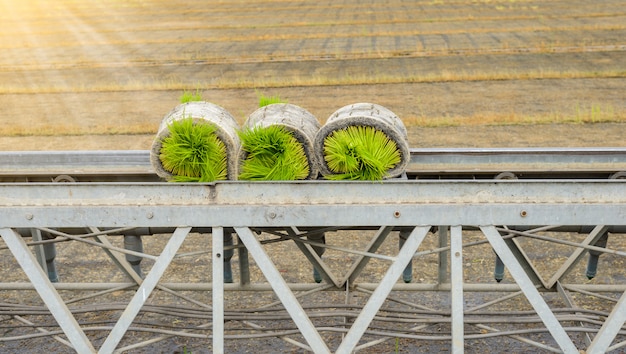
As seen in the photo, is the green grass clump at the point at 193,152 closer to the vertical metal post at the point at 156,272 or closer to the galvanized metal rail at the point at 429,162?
the vertical metal post at the point at 156,272

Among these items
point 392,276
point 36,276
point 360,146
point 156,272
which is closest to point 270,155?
point 360,146

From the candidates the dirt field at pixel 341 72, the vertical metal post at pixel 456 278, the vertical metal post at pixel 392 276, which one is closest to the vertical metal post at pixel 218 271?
the vertical metal post at pixel 392 276

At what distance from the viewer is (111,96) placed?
19.6m

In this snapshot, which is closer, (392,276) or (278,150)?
(392,276)

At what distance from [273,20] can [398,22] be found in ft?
20.9

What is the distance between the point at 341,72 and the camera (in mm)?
21719

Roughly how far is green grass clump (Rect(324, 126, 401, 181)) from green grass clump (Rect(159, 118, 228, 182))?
84 centimetres

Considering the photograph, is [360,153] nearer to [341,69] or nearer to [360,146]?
[360,146]

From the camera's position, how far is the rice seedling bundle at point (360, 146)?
17.1 ft

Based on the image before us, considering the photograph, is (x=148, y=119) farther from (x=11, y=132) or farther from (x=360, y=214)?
(x=360, y=214)

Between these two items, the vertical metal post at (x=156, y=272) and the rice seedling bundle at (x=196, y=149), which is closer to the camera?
the vertical metal post at (x=156, y=272)

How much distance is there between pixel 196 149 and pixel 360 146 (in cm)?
124

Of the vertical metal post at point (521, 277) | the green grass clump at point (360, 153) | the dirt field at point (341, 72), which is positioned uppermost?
the dirt field at point (341, 72)

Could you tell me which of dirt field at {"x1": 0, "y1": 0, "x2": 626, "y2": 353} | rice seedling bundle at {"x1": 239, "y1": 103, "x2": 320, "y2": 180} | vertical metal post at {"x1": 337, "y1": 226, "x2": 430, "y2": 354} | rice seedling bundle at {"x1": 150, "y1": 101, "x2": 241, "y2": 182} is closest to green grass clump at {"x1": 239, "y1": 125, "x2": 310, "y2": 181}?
rice seedling bundle at {"x1": 239, "y1": 103, "x2": 320, "y2": 180}
